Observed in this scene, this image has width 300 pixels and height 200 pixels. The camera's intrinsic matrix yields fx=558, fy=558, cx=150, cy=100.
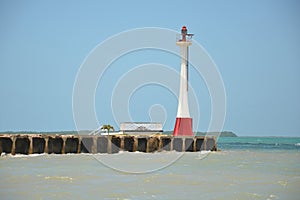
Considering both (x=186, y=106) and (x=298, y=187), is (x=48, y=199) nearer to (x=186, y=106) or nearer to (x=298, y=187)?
(x=298, y=187)

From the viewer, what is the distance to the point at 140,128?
149ft

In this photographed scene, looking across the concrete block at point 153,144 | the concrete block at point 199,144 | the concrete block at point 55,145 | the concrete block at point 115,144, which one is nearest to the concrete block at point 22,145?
the concrete block at point 55,145

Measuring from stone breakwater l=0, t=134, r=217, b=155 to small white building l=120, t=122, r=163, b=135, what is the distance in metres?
5.52

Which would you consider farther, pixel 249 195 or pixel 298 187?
pixel 298 187

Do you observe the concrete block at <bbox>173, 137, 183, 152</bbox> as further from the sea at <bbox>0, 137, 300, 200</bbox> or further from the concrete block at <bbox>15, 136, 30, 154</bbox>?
the sea at <bbox>0, 137, 300, 200</bbox>

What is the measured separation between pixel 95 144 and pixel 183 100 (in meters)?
6.62

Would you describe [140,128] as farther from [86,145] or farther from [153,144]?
[86,145]

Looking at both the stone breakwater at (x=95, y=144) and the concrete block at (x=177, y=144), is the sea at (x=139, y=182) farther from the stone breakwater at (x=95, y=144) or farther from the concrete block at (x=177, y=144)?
the concrete block at (x=177, y=144)

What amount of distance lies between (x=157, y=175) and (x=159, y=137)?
1693 centimetres

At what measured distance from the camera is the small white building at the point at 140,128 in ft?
149

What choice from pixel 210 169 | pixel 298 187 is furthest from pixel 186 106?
pixel 298 187

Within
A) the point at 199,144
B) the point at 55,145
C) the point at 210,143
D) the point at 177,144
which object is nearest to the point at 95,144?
the point at 55,145

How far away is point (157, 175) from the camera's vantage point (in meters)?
22.6

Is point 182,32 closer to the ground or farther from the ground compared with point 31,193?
farther from the ground
